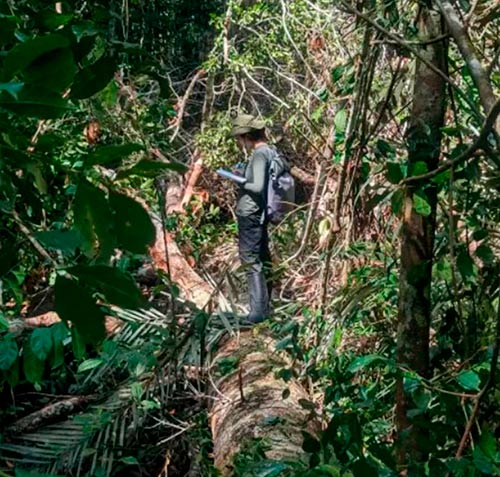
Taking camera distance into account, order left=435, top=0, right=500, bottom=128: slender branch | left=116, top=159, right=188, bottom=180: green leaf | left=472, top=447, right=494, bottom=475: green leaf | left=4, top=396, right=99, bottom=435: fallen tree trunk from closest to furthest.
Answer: left=116, top=159, right=188, bottom=180: green leaf
left=435, top=0, right=500, bottom=128: slender branch
left=472, top=447, right=494, bottom=475: green leaf
left=4, top=396, right=99, bottom=435: fallen tree trunk

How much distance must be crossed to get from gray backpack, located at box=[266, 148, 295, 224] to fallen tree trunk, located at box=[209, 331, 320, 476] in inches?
33.1

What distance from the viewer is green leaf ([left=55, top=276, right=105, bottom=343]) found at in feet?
2.98

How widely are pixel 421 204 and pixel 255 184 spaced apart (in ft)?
10.5

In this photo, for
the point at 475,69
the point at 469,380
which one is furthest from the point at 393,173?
the point at 475,69

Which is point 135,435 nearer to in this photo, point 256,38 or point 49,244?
point 49,244

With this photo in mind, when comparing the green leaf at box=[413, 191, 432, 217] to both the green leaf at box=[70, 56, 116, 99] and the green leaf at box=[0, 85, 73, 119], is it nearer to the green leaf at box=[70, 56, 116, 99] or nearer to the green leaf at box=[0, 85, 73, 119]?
the green leaf at box=[70, 56, 116, 99]

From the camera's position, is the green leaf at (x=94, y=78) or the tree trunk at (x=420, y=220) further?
the tree trunk at (x=420, y=220)

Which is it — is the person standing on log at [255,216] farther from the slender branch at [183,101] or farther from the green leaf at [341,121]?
the slender branch at [183,101]

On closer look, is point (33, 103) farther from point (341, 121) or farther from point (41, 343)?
point (341, 121)

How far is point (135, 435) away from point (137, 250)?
351cm

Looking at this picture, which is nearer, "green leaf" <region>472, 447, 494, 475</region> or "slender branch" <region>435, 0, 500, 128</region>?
"slender branch" <region>435, 0, 500, 128</region>

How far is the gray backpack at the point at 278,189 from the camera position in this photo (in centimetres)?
539

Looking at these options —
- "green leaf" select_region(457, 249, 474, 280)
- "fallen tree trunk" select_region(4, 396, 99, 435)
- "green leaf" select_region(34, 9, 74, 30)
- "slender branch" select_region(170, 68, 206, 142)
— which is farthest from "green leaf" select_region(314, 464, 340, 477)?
"slender branch" select_region(170, 68, 206, 142)

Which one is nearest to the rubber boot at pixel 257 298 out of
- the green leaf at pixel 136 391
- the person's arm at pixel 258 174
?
the person's arm at pixel 258 174
